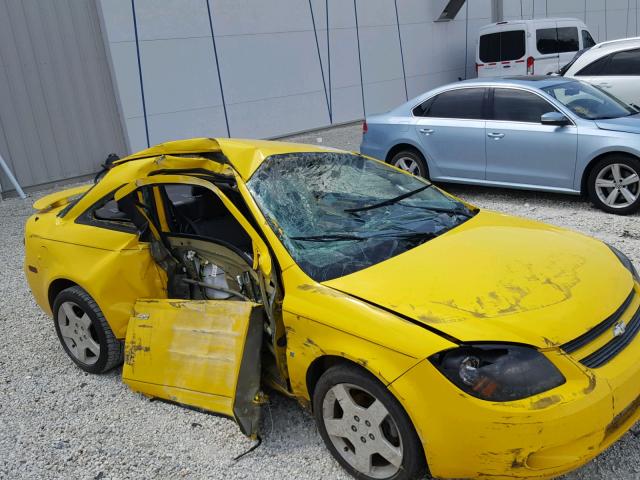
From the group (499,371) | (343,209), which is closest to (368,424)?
(499,371)

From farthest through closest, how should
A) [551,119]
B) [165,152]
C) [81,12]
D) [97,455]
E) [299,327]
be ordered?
[81,12], [551,119], [165,152], [97,455], [299,327]

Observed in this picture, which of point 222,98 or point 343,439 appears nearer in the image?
point 343,439

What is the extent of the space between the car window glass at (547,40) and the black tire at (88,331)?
1398 centimetres

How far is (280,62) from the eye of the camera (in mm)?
12406

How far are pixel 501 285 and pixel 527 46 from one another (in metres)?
13.6

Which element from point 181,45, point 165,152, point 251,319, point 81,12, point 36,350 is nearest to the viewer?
point 251,319

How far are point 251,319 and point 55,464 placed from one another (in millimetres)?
1333

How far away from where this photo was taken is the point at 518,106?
6.85 meters

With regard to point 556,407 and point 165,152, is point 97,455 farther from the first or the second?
point 556,407

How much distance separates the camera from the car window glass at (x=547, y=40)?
14609mm

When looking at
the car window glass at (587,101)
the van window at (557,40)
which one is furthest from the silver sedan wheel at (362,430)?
the van window at (557,40)

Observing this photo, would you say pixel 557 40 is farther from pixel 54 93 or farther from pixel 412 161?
pixel 54 93

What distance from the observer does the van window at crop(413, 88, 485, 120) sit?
23.7ft

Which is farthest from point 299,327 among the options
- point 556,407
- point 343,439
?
point 556,407
